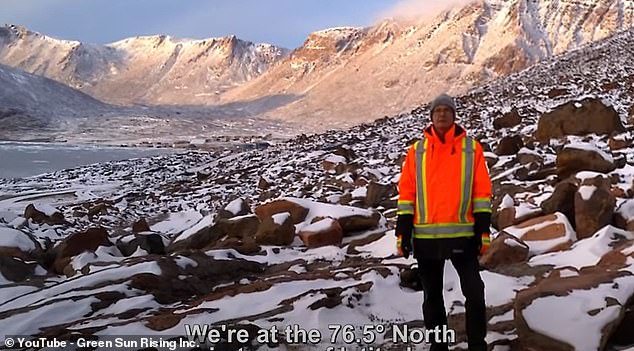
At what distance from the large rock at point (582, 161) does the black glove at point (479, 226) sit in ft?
18.0

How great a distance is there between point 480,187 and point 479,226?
0.77ft

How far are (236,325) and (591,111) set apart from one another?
10.3 metres

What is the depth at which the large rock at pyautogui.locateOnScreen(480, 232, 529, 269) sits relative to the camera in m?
6.18

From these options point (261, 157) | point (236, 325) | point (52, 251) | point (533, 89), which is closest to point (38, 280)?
point (52, 251)

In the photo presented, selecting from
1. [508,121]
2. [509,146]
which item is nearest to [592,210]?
[509,146]

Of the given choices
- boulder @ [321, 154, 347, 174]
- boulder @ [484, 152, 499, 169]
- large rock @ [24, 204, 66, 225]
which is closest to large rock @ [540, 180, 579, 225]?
boulder @ [484, 152, 499, 169]

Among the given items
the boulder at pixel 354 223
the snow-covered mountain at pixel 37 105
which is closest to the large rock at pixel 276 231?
the boulder at pixel 354 223

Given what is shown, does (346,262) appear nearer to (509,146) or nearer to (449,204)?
(449,204)

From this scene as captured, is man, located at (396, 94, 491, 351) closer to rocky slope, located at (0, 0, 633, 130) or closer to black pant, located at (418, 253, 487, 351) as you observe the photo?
black pant, located at (418, 253, 487, 351)

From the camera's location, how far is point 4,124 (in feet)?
297

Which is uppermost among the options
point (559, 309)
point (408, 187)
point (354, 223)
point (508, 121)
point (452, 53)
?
point (452, 53)

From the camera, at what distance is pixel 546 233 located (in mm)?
6730

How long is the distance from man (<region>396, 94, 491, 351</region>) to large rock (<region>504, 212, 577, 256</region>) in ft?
8.99

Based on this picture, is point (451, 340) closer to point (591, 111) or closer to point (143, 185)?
point (591, 111)
